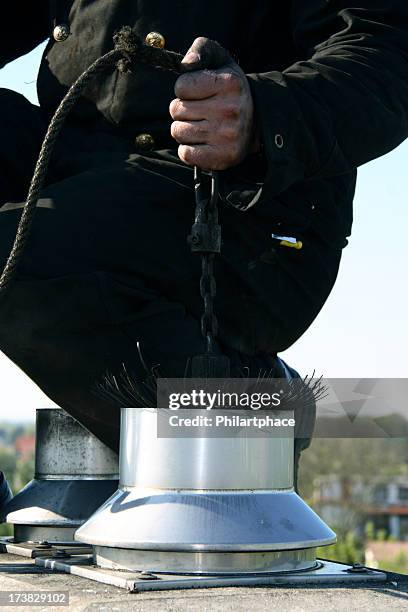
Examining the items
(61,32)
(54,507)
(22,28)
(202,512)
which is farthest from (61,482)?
(22,28)

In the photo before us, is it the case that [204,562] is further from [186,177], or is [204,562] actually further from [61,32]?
[61,32]

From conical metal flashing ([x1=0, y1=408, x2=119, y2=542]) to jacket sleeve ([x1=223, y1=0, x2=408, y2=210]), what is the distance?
0.74 m

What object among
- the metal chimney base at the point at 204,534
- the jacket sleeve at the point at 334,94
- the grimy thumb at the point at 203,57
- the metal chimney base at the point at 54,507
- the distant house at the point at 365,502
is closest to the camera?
the metal chimney base at the point at 204,534

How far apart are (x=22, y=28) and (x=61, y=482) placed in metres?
1.36

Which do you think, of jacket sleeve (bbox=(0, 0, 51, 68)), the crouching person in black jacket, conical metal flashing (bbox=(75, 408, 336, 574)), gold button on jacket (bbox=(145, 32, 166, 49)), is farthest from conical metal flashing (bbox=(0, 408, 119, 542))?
jacket sleeve (bbox=(0, 0, 51, 68))

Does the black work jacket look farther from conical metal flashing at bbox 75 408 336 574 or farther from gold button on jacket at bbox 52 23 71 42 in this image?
conical metal flashing at bbox 75 408 336 574

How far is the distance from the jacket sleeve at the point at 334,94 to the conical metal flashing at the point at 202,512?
1.60ft

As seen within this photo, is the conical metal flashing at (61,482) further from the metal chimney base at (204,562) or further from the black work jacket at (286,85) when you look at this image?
the black work jacket at (286,85)

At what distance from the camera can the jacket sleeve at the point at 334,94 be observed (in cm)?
183

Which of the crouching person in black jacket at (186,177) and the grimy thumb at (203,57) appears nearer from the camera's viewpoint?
the grimy thumb at (203,57)

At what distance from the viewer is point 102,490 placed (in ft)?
7.36

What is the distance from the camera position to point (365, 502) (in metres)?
57.4

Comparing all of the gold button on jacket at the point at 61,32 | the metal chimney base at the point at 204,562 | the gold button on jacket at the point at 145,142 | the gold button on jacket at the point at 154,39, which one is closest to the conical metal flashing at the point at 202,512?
the metal chimney base at the point at 204,562

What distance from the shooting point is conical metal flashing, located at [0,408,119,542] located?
217 centimetres
